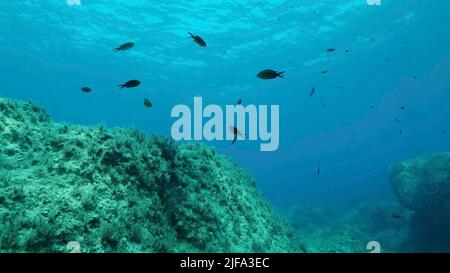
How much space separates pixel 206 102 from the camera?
66.1m

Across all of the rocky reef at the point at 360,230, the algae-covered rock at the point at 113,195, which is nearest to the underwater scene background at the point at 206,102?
the algae-covered rock at the point at 113,195

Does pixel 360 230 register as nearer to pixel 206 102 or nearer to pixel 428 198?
pixel 428 198

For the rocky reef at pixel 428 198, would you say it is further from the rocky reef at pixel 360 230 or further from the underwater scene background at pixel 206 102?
the rocky reef at pixel 360 230

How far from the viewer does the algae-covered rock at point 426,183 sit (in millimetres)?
16250

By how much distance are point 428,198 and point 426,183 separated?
0.74 meters

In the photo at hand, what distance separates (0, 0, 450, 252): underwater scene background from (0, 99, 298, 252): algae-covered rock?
28mm

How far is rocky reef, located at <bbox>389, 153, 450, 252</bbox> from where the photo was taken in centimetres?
1630

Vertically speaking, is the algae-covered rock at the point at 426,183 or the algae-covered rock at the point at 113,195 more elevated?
the algae-covered rock at the point at 426,183

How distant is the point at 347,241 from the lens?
57.1 ft

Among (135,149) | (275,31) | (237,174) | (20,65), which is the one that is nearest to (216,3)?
(275,31)

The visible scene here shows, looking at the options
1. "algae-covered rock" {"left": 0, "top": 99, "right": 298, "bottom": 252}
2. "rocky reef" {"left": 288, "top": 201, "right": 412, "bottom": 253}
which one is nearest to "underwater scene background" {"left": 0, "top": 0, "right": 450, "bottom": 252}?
"algae-covered rock" {"left": 0, "top": 99, "right": 298, "bottom": 252}

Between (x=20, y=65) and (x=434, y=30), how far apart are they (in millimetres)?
60667

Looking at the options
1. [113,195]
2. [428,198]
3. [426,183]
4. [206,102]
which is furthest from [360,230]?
[206,102]
